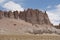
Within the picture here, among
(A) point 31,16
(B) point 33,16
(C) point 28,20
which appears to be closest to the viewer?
(C) point 28,20

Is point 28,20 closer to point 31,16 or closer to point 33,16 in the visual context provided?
point 31,16

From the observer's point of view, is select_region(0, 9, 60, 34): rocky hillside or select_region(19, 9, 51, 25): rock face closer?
select_region(0, 9, 60, 34): rocky hillside

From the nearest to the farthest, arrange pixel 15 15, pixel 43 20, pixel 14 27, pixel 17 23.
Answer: pixel 14 27 < pixel 17 23 < pixel 15 15 < pixel 43 20

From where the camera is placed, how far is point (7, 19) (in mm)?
107938

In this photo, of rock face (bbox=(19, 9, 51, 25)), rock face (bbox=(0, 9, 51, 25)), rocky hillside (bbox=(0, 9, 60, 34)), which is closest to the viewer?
rocky hillside (bbox=(0, 9, 60, 34))

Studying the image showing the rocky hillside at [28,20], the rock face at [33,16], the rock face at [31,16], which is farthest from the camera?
the rock face at [33,16]

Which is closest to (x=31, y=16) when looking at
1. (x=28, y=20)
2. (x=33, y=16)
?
(x=33, y=16)

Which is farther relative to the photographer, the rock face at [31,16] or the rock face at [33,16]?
the rock face at [33,16]

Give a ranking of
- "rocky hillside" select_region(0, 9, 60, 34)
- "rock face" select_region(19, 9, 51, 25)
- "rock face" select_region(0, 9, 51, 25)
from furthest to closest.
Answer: "rock face" select_region(19, 9, 51, 25) < "rock face" select_region(0, 9, 51, 25) < "rocky hillside" select_region(0, 9, 60, 34)

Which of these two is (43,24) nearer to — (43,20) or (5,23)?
(43,20)

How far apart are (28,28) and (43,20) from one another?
2501 cm

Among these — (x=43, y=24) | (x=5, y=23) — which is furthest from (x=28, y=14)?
(x=5, y=23)

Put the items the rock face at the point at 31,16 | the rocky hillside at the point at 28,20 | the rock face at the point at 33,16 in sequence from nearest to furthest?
the rocky hillside at the point at 28,20 < the rock face at the point at 31,16 < the rock face at the point at 33,16

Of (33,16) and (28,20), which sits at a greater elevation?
(33,16)
